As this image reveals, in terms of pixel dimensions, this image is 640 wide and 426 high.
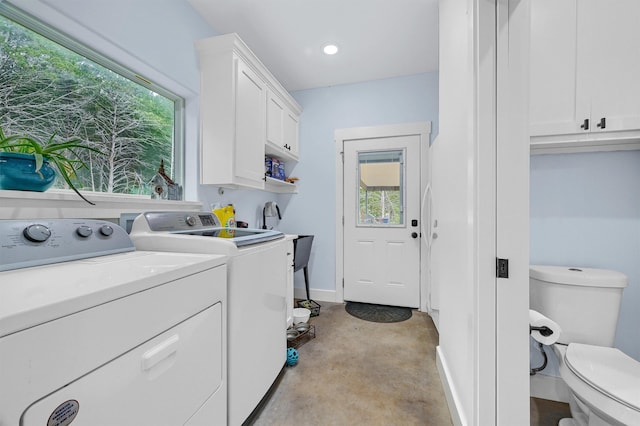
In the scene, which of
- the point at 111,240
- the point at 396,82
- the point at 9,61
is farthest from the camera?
the point at 396,82

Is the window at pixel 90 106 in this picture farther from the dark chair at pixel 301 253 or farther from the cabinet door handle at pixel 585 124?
the cabinet door handle at pixel 585 124

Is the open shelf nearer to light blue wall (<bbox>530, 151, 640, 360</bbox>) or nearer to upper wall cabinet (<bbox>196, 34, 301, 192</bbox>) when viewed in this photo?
upper wall cabinet (<bbox>196, 34, 301, 192</bbox>)

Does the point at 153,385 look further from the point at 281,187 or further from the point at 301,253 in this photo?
the point at 281,187

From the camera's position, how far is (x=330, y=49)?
2516 millimetres

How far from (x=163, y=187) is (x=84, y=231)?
85cm

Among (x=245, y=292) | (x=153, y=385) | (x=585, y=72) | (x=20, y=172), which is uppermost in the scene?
(x=585, y=72)

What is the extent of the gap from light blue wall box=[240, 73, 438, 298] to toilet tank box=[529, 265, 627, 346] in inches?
83.5

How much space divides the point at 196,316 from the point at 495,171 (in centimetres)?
123

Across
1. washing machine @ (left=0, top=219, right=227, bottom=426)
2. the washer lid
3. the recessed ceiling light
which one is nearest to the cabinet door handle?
the washer lid

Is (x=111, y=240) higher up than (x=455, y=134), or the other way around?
(x=455, y=134)

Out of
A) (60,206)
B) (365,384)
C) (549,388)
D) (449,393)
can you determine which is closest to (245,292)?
(60,206)

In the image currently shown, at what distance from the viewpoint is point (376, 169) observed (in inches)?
122

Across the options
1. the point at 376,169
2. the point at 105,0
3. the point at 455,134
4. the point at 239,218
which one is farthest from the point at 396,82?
the point at 105,0

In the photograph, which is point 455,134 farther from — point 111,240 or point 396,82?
point 396,82
